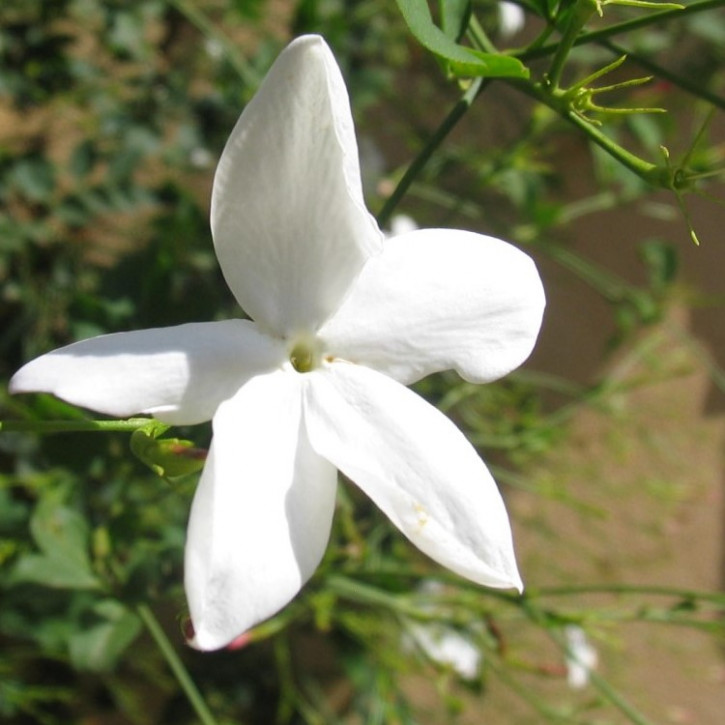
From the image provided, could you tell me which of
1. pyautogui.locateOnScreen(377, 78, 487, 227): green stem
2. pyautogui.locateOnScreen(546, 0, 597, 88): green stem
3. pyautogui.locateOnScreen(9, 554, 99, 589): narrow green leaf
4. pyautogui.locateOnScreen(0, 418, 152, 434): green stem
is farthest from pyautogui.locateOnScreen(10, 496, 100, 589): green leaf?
pyautogui.locateOnScreen(546, 0, 597, 88): green stem

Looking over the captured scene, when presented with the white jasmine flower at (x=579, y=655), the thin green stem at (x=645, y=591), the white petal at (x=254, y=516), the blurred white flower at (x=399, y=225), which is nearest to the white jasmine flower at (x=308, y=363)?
the white petal at (x=254, y=516)

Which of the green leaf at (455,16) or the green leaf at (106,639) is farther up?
the green leaf at (455,16)

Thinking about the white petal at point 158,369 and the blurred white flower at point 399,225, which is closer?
the white petal at point 158,369

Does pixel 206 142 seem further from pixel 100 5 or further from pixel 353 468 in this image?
pixel 353 468

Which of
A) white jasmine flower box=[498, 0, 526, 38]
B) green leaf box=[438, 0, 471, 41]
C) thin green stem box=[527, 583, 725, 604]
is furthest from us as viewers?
white jasmine flower box=[498, 0, 526, 38]

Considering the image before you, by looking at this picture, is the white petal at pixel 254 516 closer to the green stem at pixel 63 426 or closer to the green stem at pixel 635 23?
the green stem at pixel 63 426

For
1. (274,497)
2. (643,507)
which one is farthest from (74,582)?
(643,507)

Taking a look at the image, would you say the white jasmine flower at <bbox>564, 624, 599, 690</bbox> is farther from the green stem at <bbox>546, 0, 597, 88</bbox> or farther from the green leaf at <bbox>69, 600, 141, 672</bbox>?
the green stem at <bbox>546, 0, 597, 88</bbox>

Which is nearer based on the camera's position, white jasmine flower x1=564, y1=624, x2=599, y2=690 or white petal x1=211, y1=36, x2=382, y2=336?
white petal x1=211, y1=36, x2=382, y2=336
